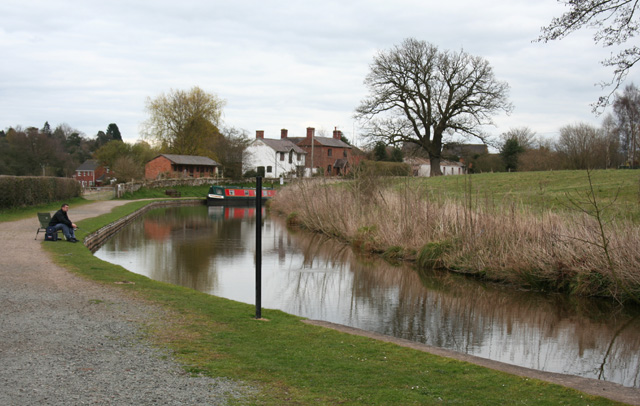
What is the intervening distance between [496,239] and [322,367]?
985 cm

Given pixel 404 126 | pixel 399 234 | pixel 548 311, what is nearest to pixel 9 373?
pixel 548 311

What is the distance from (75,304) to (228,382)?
443cm

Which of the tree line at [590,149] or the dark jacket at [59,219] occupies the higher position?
the tree line at [590,149]

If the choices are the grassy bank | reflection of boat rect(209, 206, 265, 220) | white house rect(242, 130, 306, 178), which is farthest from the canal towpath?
white house rect(242, 130, 306, 178)

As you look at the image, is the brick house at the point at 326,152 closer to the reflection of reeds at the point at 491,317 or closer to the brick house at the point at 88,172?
the brick house at the point at 88,172

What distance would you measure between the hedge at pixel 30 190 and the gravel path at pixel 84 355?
18.8 metres

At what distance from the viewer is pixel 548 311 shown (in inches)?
454

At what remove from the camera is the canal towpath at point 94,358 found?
4.79 metres

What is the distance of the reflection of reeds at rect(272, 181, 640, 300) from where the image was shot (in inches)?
470

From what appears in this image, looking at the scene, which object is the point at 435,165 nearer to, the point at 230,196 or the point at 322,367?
the point at 230,196

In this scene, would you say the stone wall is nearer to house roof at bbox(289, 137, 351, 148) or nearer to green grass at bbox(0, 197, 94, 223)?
green grass at bbox(0, 197, 94, 223)

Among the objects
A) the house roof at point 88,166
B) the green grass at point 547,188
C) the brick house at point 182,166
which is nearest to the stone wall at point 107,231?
the green grass at point 547,188

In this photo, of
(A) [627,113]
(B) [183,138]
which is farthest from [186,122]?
(A) [627,113]

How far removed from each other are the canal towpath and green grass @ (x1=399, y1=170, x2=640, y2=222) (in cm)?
1043
